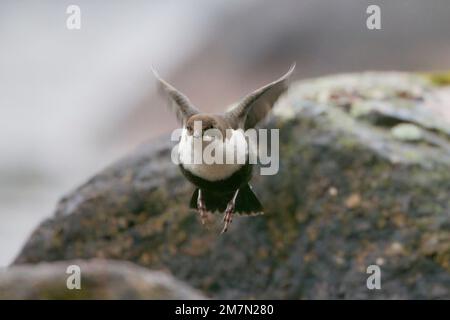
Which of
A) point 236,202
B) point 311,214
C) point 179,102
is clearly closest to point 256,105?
point 179,102

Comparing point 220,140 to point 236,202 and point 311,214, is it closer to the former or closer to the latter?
point 236,202

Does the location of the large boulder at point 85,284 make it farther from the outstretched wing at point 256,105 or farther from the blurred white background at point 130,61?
the blurred white background at point 130,61

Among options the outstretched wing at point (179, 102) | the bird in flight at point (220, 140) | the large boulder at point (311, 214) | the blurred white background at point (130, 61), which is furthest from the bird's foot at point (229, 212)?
the blurred white background at point (130, 61)

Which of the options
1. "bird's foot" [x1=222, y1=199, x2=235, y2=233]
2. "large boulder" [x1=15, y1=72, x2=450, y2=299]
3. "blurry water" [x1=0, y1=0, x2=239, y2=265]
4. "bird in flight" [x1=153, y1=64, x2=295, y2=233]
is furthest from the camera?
"blurry water" [x1=0, y1=0, x2=239, y2=265]

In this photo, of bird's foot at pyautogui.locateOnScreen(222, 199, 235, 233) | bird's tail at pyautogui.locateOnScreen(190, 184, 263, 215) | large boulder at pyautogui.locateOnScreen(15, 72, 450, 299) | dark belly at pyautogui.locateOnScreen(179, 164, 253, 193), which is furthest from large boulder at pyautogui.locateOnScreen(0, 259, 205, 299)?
large boulder at pyautogui.locateOnScreen(15, 72, 450, 299)

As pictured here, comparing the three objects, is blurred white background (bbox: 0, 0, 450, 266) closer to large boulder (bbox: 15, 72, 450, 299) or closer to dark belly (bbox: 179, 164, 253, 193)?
large boulder (bbox: 15, 72, 450, 299)
